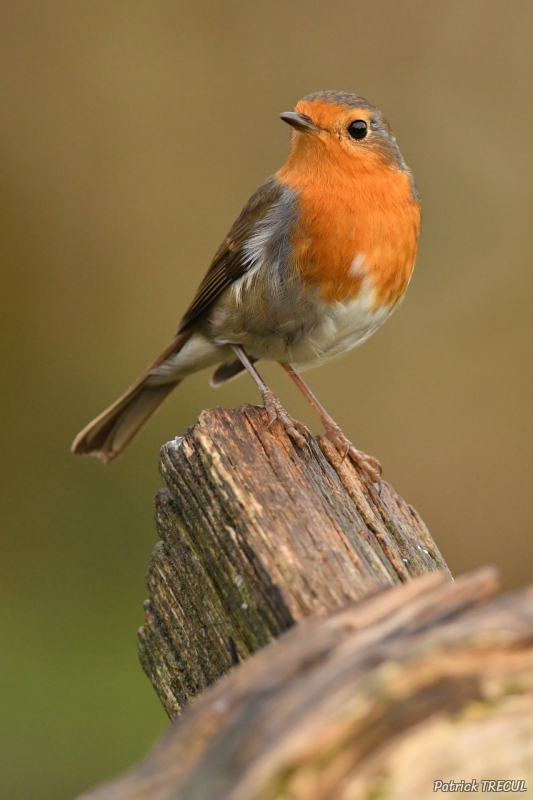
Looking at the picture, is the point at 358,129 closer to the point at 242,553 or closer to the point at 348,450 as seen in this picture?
the point at 348,450

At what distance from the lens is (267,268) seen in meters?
3.45

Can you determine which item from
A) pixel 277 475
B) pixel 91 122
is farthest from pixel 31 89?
pixel 277 475

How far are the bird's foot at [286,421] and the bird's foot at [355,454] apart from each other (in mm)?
253

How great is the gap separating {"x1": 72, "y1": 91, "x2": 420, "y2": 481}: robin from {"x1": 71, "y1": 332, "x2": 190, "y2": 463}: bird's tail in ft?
0.14

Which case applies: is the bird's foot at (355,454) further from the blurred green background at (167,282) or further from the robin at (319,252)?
the blurred green background at (167,282)

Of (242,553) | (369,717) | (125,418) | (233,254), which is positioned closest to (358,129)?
(233,254)

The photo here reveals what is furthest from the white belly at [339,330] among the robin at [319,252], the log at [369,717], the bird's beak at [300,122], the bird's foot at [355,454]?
the log at [369,717]

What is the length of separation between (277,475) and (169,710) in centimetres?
57

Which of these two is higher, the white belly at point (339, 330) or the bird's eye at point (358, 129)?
the bird's eye at point (358, 129)

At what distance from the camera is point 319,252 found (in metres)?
3.29

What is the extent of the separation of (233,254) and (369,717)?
8.87ft

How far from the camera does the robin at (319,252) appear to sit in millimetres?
3312

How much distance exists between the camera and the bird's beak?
341 cm

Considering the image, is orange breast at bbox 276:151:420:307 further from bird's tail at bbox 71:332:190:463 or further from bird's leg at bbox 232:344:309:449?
bird's tail at bbox 71:332:190:463
